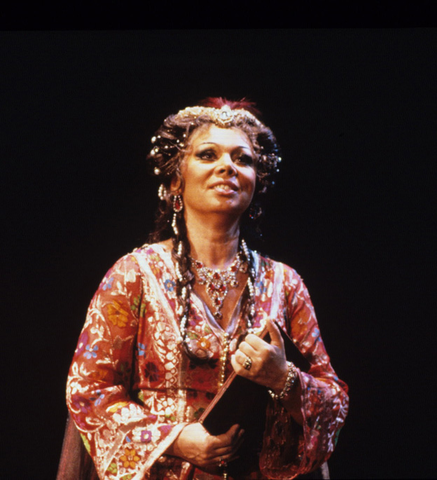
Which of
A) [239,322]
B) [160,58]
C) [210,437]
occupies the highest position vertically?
[160,58]

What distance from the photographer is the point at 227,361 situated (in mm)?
1542

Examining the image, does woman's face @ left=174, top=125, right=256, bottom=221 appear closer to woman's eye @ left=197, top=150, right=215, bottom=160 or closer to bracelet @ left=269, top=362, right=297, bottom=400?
woman's eye @ left=197, top=150, right=215, bottom=160

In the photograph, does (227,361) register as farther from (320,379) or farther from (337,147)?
(337,147)

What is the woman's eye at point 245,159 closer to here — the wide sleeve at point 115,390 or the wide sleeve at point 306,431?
the wide sleeve at point 115,390

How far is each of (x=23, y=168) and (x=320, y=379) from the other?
3.56 ft

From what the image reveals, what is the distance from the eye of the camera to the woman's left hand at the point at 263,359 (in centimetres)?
143

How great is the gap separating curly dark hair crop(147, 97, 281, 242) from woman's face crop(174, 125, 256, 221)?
0.03m

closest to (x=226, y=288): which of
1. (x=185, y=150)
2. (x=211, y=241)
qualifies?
(x=211, y=241)

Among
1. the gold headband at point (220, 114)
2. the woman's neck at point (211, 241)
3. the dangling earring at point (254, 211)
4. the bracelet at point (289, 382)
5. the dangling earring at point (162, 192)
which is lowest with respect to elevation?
the bracelet at point (289, 382)

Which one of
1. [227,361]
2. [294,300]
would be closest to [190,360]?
[227,361]

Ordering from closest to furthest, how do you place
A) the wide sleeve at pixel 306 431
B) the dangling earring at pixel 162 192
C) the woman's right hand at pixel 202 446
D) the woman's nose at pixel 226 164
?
the woman's right hand at pixel 202 446, the wide sleeve at pixel 306 431, the woman's nose at pixel 226 164, the dangling earring at pixel 162 192

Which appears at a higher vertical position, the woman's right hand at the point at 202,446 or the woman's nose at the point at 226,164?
the woman's nose at the point at 226,164

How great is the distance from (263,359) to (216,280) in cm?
32

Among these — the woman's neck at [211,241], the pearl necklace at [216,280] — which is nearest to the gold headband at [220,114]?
the woman's neck at [211,241]
